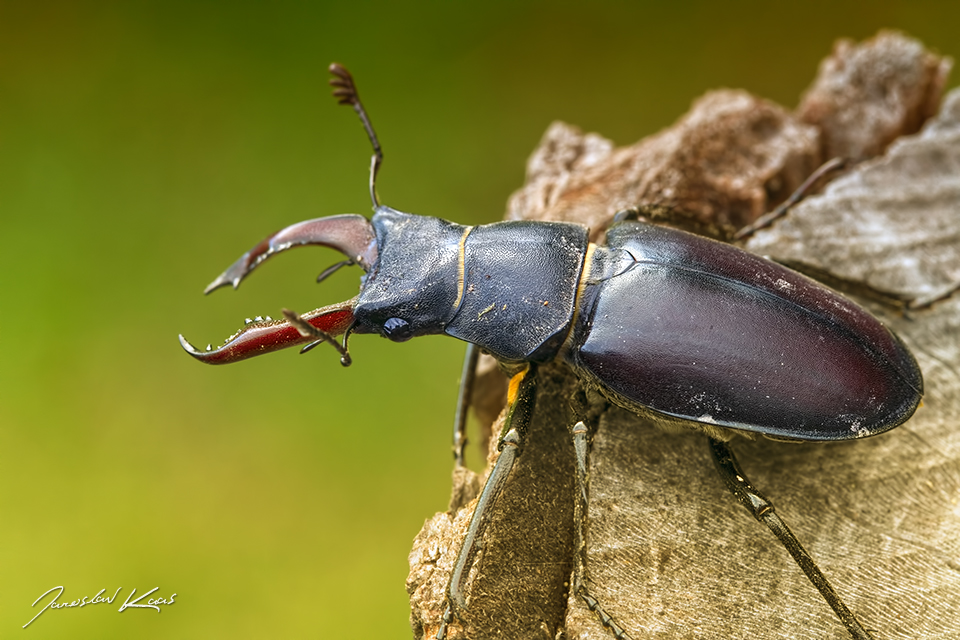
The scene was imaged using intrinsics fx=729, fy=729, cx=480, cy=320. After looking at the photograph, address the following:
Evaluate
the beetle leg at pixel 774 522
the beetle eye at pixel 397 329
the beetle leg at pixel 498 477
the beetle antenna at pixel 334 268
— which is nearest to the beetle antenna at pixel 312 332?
the beetle eye at pixel 397 329

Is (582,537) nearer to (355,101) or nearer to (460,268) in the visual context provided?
(460,268)

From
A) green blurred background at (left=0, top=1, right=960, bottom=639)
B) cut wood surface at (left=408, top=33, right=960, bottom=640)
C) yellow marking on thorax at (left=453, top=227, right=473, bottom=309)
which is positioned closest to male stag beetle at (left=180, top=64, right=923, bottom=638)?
yellow marking on thorax at (left=453, top=227, right=473, bottom=309)

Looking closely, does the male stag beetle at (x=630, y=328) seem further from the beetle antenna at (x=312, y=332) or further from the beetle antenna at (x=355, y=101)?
the beetle antenna at (x=355, y=101)

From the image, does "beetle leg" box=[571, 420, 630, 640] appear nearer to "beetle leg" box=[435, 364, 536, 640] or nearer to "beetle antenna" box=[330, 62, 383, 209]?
"beetle leg" box=[435, 364, 536, 640]

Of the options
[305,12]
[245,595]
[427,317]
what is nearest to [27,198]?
[305,12]
